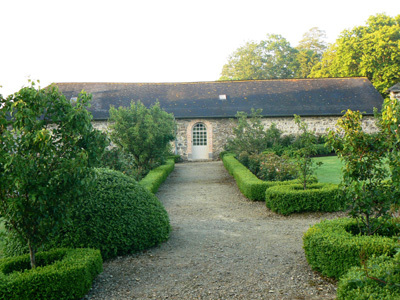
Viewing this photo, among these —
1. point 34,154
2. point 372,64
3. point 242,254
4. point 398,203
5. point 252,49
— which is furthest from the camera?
point 252,49

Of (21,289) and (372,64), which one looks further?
(372,64)

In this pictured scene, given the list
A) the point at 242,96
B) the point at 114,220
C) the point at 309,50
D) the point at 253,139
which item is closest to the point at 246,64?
the point at 309,50

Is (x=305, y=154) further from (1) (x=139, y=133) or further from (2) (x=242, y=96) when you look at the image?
(2) (x=242, y=96)

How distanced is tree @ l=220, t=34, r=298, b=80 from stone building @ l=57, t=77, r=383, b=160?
15047 mm

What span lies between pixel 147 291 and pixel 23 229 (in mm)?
1566

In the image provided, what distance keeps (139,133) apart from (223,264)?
345 inches

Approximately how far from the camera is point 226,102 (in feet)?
76.9

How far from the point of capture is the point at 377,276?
10.5 ft

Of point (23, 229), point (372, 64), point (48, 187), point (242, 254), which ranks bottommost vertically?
point (242, 254)

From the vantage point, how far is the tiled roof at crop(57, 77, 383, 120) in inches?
891

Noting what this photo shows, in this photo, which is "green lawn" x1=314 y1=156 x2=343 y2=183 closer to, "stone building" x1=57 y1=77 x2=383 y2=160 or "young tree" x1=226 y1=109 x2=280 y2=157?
"young tree" x1=226 y1=109 x2=280 y2=157

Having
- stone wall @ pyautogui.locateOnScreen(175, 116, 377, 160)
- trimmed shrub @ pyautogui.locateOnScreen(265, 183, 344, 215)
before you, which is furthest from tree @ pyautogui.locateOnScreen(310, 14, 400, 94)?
trimmed shrub @ pyautogui.locateOnScreen(265, 183, 344, 215)

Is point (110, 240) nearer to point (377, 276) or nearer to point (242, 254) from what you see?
point (242, 254)

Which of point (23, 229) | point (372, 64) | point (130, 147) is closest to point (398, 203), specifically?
point (23, 229)
